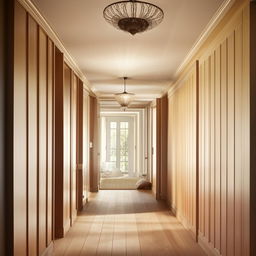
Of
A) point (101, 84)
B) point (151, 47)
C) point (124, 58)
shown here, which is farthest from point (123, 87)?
point (151, 47)

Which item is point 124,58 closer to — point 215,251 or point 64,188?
point 64,188

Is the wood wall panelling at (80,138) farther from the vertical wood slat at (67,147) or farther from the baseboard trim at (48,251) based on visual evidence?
the baseboard trim at (48,251)

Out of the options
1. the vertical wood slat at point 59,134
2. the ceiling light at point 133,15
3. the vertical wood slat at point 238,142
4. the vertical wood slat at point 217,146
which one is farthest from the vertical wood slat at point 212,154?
the vertical wood slat at point 59,134

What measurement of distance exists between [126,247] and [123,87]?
178 inches

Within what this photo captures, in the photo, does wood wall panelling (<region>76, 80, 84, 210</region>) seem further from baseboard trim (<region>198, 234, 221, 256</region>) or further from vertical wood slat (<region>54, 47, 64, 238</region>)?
baseboard trim (<region>198, 234, 221, 256</region>)

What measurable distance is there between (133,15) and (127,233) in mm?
3392

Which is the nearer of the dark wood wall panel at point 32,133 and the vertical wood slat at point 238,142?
the vertical wood slat at point 238,142

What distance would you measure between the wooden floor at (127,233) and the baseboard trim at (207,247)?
66mm

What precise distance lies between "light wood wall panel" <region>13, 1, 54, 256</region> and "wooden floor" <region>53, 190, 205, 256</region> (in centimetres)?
77

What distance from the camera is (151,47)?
4.70 m

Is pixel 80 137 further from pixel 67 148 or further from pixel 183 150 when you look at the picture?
pixel 183 150

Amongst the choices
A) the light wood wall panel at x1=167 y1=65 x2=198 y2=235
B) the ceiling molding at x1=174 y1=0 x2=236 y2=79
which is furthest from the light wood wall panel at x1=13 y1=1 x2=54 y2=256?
the light wood wall panel at x1=167 y1=65 x2=198 y2=235

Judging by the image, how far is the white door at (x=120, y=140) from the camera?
15.5 metres

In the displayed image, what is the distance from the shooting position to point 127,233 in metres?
5.31
